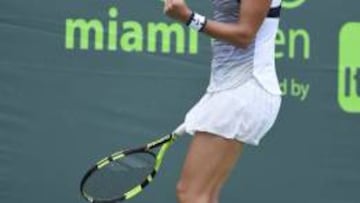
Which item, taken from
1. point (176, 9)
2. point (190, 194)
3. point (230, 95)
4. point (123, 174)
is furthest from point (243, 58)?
point (123, 174)

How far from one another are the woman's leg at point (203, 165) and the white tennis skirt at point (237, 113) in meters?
0.03

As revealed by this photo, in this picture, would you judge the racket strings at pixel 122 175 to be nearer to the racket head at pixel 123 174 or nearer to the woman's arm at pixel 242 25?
the racket head at pixel 123 174

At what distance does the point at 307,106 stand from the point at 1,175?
1682 mm

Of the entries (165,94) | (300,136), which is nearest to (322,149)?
(300,136)

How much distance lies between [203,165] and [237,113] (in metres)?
0.22

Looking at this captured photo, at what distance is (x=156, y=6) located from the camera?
5.35 m

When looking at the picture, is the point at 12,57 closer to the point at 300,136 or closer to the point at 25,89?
the point at 25,89

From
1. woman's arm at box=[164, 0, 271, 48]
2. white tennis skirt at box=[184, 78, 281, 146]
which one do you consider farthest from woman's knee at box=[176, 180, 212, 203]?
woman's arm at box=[164, 0, 271, 48]

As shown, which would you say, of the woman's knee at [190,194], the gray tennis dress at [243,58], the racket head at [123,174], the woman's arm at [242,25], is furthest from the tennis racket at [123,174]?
the woman's arm at [242,25]

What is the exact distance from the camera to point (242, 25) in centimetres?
354

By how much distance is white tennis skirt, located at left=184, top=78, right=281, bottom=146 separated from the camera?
3594 millimetres

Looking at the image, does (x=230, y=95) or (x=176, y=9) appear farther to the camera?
(x=230, y=95)

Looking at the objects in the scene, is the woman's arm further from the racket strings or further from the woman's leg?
the racket strings

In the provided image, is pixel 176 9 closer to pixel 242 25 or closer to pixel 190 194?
pixel 242 25
